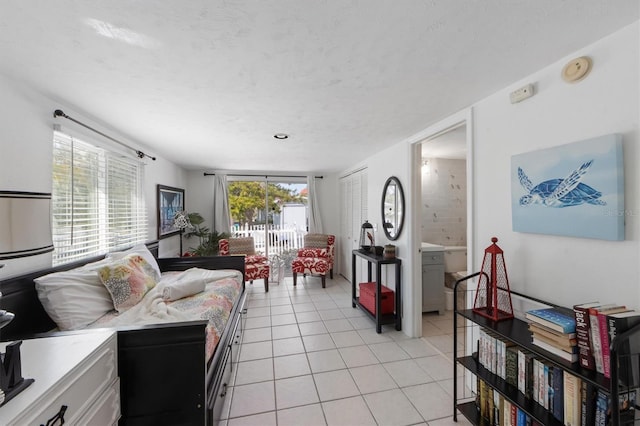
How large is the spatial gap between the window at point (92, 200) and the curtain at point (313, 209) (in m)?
3.11

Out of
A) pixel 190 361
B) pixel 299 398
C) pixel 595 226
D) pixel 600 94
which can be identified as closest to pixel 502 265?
pixel 595 226

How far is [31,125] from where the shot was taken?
169 centimetres

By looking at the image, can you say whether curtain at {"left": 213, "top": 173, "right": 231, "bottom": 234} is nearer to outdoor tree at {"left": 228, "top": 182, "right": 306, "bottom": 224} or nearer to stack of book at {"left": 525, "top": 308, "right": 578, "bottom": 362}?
outdoor tree at {"left": 228, "top": 182, "right": 306, "bottom": 224}

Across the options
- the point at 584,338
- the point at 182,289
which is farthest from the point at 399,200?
the point at 182,289

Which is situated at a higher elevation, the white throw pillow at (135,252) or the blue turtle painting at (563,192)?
the blue turtle painting at (563,192)

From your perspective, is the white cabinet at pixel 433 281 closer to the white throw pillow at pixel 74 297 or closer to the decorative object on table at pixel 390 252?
the decorative object on table at pixel 390 252

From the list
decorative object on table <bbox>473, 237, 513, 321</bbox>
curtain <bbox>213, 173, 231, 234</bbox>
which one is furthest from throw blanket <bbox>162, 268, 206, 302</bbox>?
curtain <bbox>213, 173, 231, 234</bbox>

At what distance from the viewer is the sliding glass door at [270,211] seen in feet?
18.0

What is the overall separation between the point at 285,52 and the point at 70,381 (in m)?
1.68

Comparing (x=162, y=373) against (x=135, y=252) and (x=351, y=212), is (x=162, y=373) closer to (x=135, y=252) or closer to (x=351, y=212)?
(x=135, y=252)

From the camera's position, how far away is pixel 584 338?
109 cm

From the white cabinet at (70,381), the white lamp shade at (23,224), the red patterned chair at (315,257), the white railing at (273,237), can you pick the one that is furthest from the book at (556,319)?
the white railing at (273,237)

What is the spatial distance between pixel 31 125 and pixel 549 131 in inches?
124

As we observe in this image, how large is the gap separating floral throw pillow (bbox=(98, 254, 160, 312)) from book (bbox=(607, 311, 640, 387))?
2735 mm
